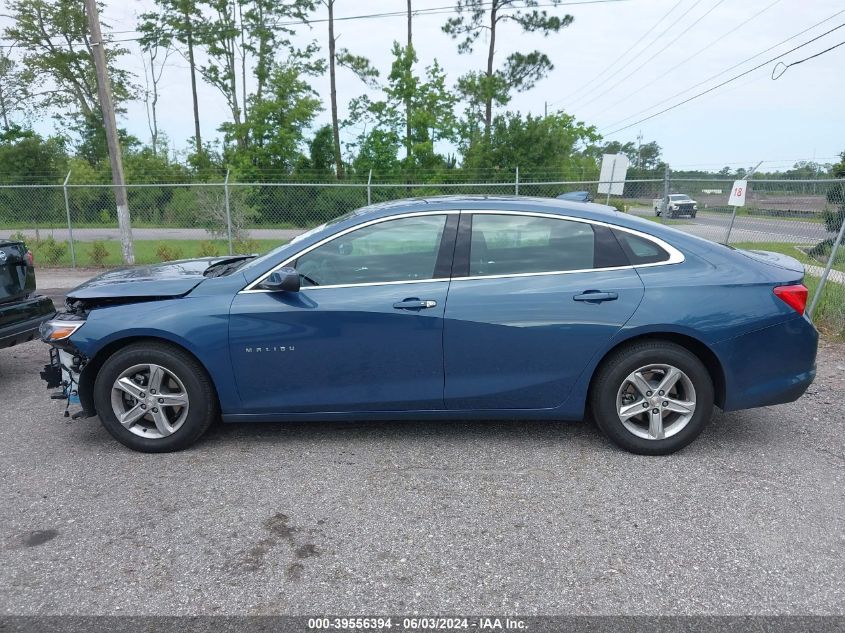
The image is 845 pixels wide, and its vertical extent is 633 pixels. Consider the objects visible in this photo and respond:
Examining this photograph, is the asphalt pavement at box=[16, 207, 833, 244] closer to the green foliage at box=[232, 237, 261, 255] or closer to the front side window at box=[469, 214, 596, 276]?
the front side window at box=[469, 214, 596, 276]

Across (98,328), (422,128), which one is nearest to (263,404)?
(98,328)

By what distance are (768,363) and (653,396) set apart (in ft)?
2.39

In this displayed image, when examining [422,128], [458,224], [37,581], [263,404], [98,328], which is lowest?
[37,581]

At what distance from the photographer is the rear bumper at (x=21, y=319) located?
5.23 metres

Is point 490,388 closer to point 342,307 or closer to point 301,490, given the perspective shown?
point 342,307

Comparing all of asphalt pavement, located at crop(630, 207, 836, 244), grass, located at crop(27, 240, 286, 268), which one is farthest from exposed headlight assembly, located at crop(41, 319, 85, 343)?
grass, located at crop(27, 240, 286, 268)

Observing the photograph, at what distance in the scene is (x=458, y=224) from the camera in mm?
4047

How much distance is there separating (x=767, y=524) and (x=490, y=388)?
1617 mm

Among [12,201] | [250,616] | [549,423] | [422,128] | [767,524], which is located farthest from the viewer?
[422,128]

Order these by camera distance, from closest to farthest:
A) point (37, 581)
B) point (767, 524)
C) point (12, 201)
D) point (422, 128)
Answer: point (37, 581)
point (767, 524)
point (12, 201)
point (422, 128)

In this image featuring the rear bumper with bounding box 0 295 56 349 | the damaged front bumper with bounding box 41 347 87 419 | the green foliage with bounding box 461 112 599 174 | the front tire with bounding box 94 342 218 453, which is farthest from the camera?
the green foliage with bounding box 461 112 599 174

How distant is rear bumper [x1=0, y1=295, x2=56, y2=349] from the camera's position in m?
5.23

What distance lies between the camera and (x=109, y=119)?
13070 millimetres

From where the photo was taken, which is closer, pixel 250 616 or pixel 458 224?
pixel 250 616
